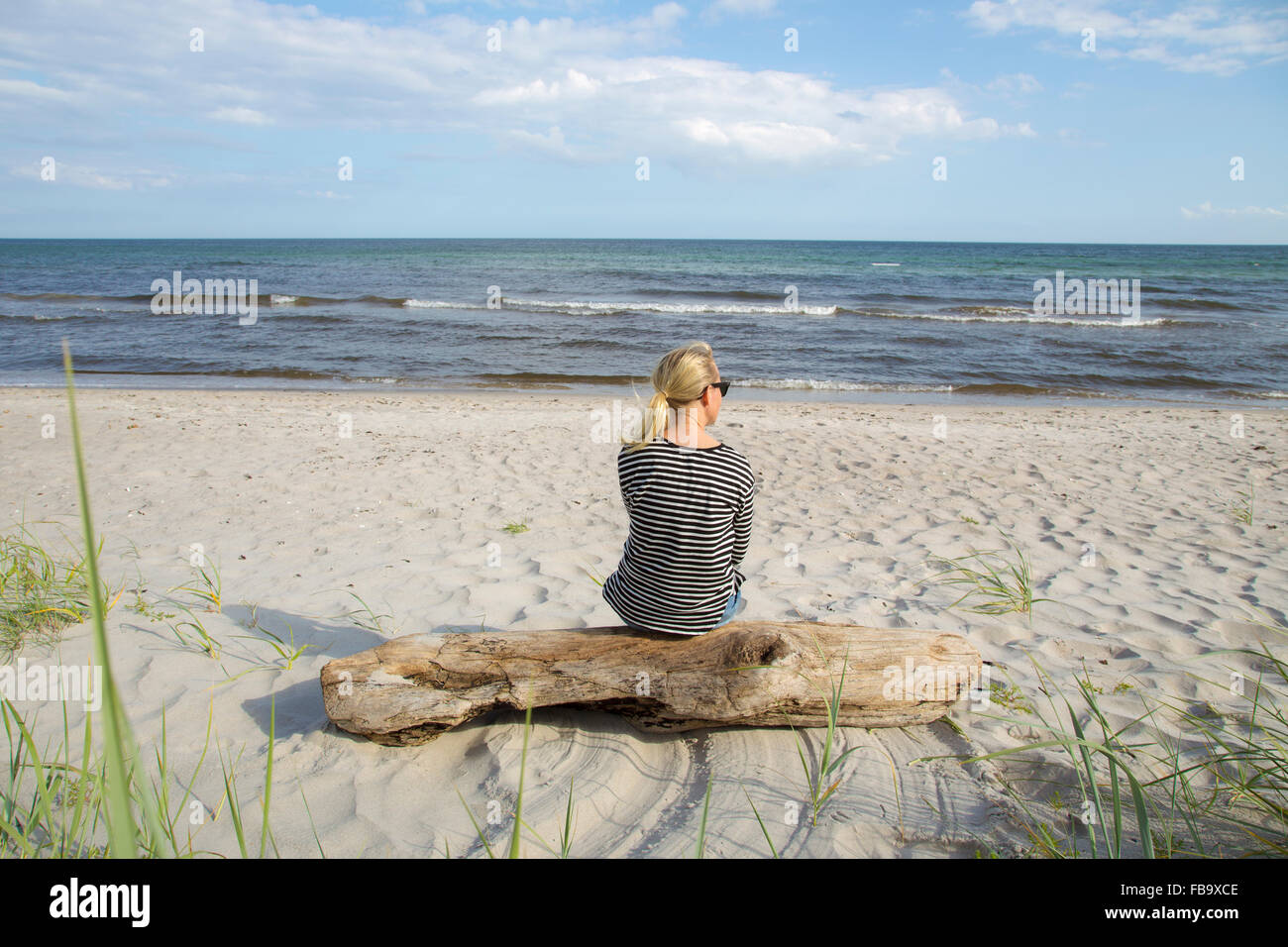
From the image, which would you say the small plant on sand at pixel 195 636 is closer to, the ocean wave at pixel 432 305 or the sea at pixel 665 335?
the sea at pixel 665 335

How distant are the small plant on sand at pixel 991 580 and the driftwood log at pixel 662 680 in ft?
3.65

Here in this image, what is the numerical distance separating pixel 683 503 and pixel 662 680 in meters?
0.68

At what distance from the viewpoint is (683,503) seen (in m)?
2.77

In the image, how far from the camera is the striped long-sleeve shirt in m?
2.77

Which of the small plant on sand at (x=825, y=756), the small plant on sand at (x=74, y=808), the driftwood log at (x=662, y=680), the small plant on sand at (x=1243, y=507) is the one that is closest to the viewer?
the small plant on sand at (x=74, y=808)

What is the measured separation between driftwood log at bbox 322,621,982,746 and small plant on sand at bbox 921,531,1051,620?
1.11 metres

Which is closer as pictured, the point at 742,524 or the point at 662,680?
the point at 662,680

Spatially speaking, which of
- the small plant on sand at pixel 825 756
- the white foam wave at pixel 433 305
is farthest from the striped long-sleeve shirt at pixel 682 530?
the white foam wave at pixel 433 305

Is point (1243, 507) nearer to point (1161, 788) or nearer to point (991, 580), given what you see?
point (991, 580)

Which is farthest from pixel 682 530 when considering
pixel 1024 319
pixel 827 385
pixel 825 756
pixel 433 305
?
pixel 433 305

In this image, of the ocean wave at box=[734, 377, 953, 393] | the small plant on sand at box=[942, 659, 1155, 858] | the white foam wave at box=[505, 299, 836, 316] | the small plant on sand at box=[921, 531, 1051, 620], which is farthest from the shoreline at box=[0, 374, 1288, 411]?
the white foam wave at box=[505, 299, 836, 316]

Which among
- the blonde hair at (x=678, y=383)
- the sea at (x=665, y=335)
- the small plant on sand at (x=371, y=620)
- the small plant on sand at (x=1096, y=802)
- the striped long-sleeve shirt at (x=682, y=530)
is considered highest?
the sea at (x=665, y=335)

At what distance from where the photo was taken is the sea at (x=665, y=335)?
13.2m
